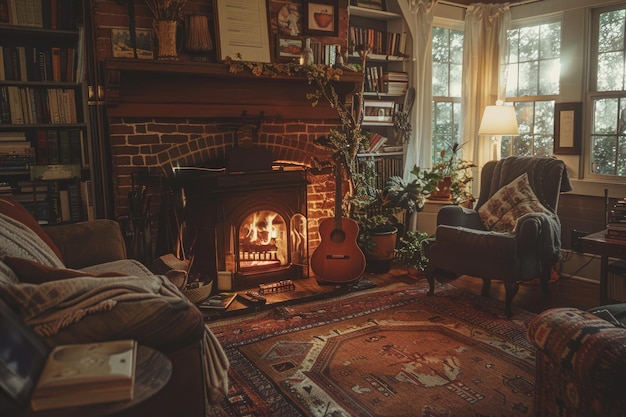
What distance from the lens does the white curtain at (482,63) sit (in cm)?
506

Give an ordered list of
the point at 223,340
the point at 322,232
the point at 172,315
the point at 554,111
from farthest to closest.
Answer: the point at 554,111
the point at 322,232
the point at 223,340
the point at 172,315

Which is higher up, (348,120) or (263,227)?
(348,120)

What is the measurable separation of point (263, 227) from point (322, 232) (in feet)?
1.52

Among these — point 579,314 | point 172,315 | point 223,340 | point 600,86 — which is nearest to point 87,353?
point 172,315

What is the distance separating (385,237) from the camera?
14.0 feet

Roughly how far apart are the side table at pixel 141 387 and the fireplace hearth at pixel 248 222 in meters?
2.35

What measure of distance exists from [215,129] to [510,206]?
2190 mm

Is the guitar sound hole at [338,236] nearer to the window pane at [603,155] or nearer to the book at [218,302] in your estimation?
the book at [218,302]

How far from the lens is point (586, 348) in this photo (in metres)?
1.60

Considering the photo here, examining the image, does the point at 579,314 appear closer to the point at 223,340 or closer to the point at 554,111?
the point at 223,340

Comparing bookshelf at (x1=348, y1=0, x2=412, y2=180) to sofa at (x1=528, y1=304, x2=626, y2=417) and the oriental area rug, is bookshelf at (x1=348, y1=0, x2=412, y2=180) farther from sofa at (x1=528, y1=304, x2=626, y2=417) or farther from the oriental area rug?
sofa at (x1=528, y1=304, x2=626, y2=417)

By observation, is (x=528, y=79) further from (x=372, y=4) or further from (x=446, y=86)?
(x=372, y=4)

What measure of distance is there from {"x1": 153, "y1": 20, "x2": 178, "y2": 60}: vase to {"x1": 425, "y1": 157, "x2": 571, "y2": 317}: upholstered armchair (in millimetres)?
2161

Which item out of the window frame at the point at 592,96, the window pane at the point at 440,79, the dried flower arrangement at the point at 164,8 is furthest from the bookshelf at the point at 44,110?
the window frame at the point at 592,96
